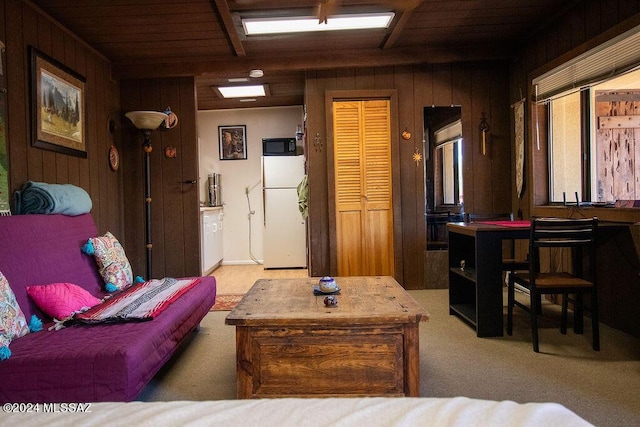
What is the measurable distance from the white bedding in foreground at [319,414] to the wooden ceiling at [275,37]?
2.26m

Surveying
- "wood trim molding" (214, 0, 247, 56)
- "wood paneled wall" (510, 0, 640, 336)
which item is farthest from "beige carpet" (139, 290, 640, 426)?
"wood trim molding" (214, 0, 247, 56)

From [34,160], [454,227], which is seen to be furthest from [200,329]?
[454,227]

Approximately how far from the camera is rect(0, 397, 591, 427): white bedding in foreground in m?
0.64

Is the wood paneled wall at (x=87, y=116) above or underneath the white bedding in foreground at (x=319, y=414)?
above

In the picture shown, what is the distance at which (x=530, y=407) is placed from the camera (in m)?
0.67

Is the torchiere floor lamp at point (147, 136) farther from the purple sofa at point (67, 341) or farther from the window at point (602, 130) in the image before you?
the window at point (602, 130)

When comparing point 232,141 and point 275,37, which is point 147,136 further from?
point 232,141

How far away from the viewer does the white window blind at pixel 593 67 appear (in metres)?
2.47

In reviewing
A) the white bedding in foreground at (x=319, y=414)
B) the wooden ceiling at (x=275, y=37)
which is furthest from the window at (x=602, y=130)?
the white bedding in foreground at (x=319, y=414)

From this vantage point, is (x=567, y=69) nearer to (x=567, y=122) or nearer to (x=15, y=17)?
(x=567, y=122)

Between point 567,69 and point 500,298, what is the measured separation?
190cm

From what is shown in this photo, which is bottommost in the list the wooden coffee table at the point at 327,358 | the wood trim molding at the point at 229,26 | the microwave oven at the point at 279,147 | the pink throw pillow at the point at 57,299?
the wooden coffee table at the point at 327,358

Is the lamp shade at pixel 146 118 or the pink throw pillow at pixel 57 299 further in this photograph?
the lamp shade at pixel 146 118

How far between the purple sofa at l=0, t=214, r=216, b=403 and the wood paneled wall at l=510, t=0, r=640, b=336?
2.65 m
